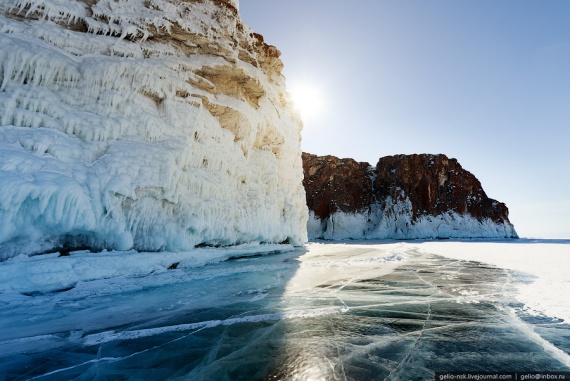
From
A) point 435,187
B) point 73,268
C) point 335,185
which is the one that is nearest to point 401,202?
point 435,187

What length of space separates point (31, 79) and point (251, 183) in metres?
11.4

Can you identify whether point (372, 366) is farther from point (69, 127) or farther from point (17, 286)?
point (69, 127)

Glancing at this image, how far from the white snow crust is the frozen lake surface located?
51211 millimetres

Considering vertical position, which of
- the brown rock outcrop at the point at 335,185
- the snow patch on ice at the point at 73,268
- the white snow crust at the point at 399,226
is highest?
the brown rock outcrop at the point at 335,185

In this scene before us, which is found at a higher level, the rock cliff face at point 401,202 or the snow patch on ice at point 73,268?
the rock cliff face at point 401,202

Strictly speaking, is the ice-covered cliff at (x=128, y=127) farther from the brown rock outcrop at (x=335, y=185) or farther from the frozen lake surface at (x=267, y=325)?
the brown rock outcrop at (x=335, y=185)

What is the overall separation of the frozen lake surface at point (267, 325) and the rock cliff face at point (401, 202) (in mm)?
51892

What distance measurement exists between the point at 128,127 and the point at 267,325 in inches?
411

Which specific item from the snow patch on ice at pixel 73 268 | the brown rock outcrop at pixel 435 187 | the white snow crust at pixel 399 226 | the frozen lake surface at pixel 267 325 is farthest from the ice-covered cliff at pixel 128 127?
the brown rock outcrop at pixel 435 187

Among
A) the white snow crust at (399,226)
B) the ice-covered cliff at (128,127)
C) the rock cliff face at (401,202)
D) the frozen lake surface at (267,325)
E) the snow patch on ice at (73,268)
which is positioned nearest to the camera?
the frozen lake surface at (267,325)

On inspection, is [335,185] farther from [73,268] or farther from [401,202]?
[73,268]

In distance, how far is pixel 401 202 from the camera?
5925cm

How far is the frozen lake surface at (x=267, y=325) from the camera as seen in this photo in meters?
3.17

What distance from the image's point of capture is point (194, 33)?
1473cm
